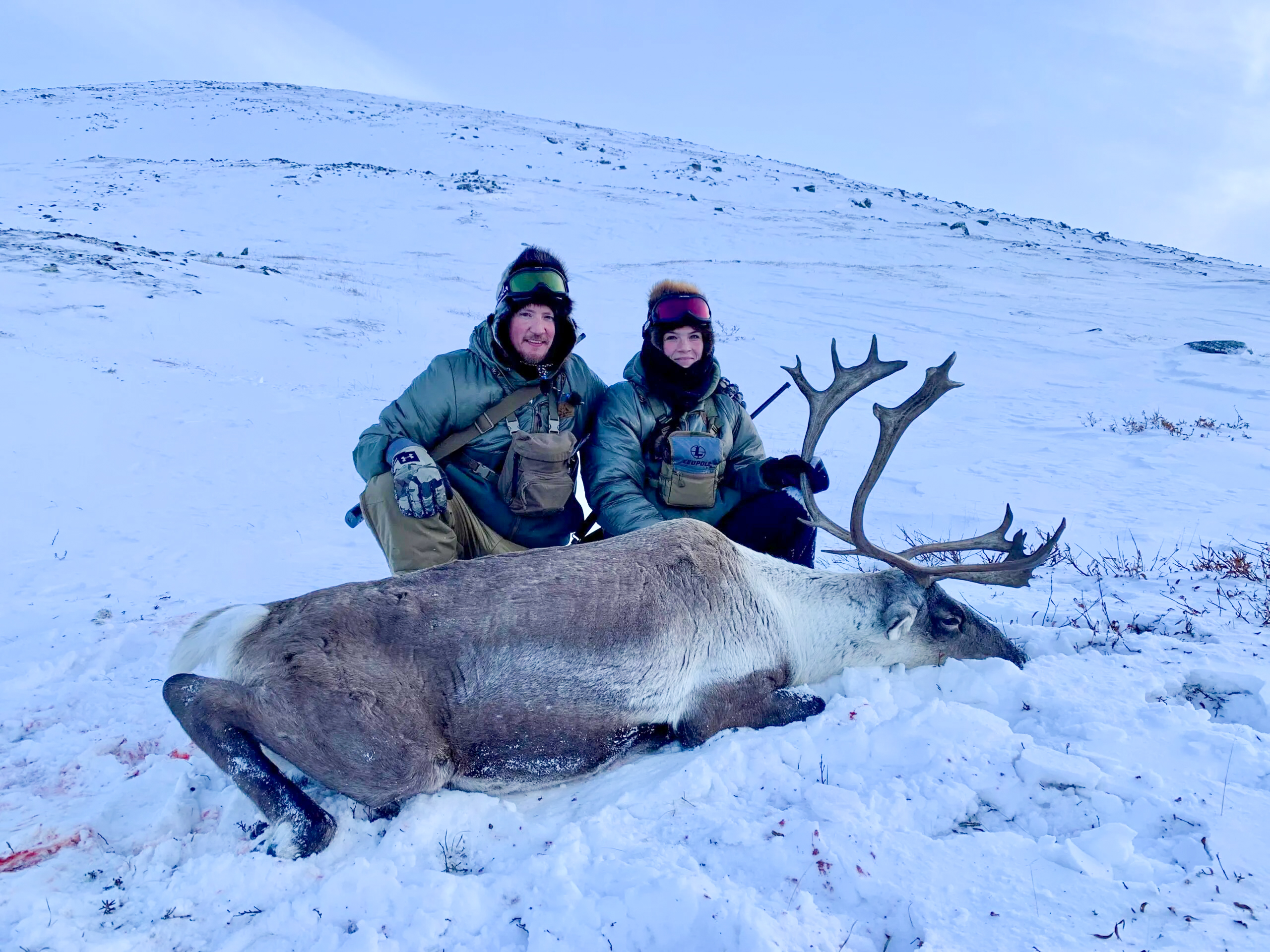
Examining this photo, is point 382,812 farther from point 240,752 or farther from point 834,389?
point 834,389

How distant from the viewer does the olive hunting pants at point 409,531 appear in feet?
15.1

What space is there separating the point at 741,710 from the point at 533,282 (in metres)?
2.77

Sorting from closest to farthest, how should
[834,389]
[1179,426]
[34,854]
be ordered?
[34,854] → [834,389] → [1179,426]

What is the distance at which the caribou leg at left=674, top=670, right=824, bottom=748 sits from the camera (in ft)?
11.7

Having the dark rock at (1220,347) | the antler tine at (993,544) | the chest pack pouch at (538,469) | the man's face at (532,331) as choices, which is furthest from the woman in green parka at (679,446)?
the dark rock at (1220,347)

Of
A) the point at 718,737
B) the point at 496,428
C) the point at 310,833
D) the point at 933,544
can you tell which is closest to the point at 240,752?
the point at 310,833

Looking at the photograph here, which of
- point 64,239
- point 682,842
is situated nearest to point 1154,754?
point 682,842

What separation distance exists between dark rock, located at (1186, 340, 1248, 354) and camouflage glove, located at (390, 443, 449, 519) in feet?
52.5

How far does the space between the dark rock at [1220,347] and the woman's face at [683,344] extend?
1440 centimetres

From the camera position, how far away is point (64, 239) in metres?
16.7

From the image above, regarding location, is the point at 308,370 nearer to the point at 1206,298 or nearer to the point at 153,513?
the point at 153,513

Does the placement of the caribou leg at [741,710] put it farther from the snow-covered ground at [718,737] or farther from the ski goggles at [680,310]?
the ski goggles at [680,310]

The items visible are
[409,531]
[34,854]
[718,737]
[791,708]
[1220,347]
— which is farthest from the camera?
[1220,347]

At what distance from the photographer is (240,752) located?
302cm
